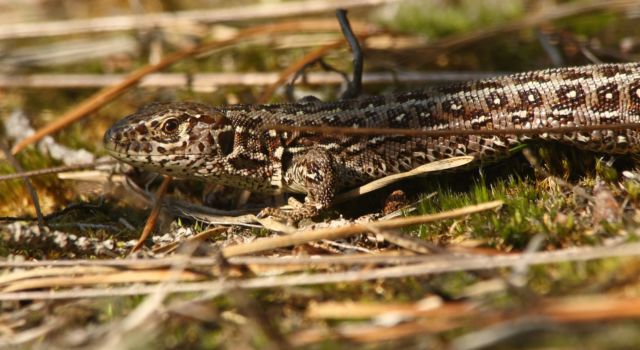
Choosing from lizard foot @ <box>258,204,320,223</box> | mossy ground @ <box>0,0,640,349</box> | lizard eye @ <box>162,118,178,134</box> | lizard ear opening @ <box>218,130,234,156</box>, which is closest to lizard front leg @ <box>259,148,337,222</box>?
lizard foot @ <box>258,204,320,223</box>

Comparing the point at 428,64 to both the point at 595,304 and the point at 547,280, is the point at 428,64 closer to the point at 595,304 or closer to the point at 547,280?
the point at 547,280

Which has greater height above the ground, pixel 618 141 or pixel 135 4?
pixel 135 4

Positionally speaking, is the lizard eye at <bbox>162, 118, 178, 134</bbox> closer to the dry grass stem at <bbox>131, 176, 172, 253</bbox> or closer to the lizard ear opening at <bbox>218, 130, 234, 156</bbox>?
the lizard ear opening at <bbox>218, 130, 234, 156</bbox>

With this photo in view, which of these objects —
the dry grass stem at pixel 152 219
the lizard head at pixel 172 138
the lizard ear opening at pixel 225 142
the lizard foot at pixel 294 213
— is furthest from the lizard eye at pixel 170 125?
the lizard foot at pixel 294 213

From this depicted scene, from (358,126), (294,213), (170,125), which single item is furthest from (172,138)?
(358,126)

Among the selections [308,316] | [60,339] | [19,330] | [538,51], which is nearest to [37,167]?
[19,330]

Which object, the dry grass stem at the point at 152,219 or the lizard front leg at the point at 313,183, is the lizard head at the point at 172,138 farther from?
the lizard front leg at the point at 313,183

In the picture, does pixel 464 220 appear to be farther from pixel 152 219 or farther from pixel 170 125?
pixel 170 125
